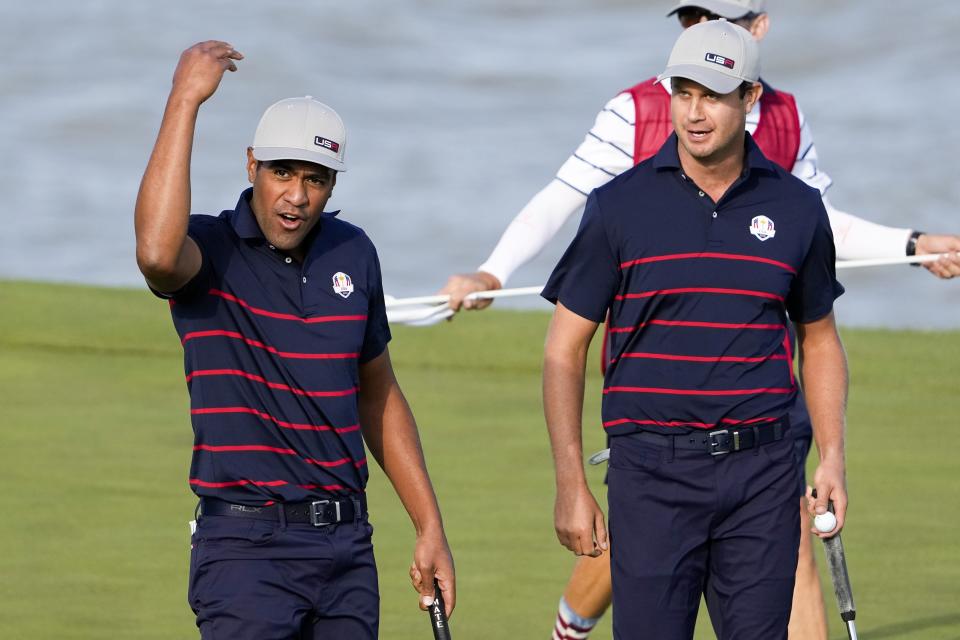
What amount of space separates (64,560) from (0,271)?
10581mm

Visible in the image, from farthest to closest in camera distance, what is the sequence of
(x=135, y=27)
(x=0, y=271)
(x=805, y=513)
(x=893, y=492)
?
(x=135, y=27), (x=0, y=271), (x=893, y=492), (x=805, y=513)

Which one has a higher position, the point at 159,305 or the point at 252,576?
the point at 159,305

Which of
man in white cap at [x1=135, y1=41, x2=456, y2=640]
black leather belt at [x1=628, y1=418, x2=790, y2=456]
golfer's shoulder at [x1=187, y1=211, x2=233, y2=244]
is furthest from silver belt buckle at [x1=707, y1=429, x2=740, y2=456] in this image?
golfer's shoulder at [x1=187, y1=211, x2=233, y2=244]

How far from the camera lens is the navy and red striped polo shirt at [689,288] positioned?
4730mm

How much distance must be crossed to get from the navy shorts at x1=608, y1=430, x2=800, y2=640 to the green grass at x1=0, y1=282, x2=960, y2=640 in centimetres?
166

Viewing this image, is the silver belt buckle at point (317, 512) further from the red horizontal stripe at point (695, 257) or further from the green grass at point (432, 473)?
the green grass at point (432, 473)

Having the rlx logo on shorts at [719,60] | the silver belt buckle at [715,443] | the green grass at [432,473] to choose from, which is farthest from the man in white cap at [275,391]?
the green grass at [432,473]

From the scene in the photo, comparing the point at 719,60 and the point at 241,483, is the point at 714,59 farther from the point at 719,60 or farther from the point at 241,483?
the point at 241,483

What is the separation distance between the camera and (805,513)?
5.79 metres

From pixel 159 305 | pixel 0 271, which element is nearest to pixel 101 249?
pixel 0 271

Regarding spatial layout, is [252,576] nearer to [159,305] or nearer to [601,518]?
[601,518]

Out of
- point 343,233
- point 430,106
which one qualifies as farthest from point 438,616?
point 430,106

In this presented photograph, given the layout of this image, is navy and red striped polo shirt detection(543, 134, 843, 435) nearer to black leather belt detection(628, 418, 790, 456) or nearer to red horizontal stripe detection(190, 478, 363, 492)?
black leather belt detection(628, 418, 790, 456)

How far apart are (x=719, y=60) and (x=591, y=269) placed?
22.8 inches
